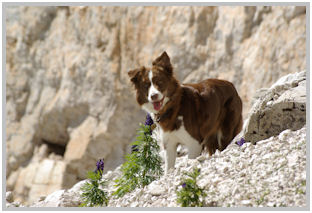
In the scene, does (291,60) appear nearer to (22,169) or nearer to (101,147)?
(101,147)

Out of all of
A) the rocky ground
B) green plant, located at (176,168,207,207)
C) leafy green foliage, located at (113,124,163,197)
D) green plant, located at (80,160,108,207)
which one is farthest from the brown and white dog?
green plant, located at (176,168,207,207)

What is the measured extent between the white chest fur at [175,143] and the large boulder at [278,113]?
0.62 meters

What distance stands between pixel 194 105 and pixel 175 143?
520 millimetres

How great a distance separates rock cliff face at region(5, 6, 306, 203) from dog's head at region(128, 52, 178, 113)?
16.6ft

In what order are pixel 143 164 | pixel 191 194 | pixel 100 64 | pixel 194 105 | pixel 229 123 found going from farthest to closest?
pixel 100 64, pixel 229 123, pixel 194 105, pixel 143 164, pixel 191 194

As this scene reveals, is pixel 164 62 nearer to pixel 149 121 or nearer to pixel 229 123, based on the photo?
pixel 149 121

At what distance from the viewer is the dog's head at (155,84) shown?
17.4 ft

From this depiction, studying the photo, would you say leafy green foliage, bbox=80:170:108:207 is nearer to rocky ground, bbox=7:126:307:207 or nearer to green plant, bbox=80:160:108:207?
green plant, bbox=80:160:108:207

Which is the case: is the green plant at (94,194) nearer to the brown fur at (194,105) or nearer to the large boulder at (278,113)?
the brown fur at (194,105)

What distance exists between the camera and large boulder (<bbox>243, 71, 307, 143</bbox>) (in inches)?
189

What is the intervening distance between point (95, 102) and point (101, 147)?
4.39 ft

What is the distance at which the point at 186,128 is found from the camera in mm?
5398

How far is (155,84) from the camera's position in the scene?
17.5 feet

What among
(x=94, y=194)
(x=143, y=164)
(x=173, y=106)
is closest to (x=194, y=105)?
(x=173, y=106)
